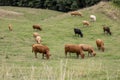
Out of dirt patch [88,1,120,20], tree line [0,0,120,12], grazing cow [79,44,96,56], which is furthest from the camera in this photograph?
tree line [0,0,120,12]

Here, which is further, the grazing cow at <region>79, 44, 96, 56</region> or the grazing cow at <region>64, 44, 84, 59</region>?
the grazing cow at <region>79, 44, 96, 56</region>

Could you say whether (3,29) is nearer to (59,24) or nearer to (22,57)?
(59,24)

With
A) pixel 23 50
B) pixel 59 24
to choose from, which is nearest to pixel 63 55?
pixel 23 50

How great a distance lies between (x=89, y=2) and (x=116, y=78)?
151 feet

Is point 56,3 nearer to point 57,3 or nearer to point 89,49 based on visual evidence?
point 57,3

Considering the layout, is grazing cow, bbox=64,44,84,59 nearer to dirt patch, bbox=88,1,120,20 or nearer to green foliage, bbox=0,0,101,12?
dirt patch, bbox=88,1,120,20

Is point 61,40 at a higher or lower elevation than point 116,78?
lower

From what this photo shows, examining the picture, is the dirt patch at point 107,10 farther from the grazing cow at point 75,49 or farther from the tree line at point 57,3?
the grazing cow at point 75,49

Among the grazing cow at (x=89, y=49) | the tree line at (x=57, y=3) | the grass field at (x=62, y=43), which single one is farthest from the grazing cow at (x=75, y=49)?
the tree line at (x=57, y=3)

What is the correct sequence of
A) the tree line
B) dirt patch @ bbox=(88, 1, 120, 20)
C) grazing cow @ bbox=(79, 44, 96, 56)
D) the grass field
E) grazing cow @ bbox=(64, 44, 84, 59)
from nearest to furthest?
1. the grass field
2. grazing cow @ bbox=(64, 44, 84, 59)
3. grazing cow @ bbox=(79, 44, 96, 56)
4. dirt patch @ bbox=(88, 1, 120, 20)
5. the tree line

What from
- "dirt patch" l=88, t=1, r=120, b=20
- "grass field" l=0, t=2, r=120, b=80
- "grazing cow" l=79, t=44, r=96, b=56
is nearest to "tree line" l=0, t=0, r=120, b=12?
"grass field" l=0, t=2, r=120, b=80

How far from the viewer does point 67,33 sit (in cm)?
3256

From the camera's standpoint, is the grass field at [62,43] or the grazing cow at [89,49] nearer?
the grass field at [62,43]

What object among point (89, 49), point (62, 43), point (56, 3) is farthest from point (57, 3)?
point (89, 49)
